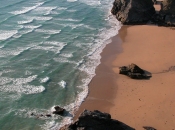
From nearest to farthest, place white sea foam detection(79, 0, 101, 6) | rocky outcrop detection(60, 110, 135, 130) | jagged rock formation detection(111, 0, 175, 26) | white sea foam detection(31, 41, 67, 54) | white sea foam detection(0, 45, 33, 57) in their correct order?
1. rocky outcrop detection(60, 110, 135, 130)
2. white sea foam detection(0, 45, 33, 57)
3. white sea foam detection(31, 41, 67, 54)
4. jagged rock formation detection(111, 0, 175, 26)
5. white sea foam detection(79, 0, 101, 6)

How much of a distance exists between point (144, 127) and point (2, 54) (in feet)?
72.7

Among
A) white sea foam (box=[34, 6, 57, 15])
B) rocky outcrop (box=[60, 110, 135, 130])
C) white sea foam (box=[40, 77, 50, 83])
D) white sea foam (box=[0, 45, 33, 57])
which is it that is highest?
white sea foam (box=[34, 6, 57, 15])

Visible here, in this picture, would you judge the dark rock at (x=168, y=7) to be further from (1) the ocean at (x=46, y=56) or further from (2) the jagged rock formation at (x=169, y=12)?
(1) the ocean at (x=46, y=56)

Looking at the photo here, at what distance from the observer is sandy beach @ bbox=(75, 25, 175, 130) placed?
87.0 ft

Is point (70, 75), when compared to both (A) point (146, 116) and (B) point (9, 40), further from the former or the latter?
(B) point (9, 40)

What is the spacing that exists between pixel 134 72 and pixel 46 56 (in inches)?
474

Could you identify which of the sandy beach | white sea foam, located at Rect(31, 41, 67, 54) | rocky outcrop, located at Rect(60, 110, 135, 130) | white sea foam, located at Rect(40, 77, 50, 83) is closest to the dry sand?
the sandy beach

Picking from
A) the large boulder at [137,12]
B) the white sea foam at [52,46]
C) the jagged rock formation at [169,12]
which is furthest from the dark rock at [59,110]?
the jagged rock formation at [169,12]

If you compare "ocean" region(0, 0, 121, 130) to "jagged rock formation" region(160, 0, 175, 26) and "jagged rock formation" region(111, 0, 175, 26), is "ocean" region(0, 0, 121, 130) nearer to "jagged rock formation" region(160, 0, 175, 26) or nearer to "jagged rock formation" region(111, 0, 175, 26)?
"jagged rock formation" region(111, 0, 175, 26)

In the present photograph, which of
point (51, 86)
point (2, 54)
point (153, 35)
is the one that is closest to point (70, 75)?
point (51, 86)

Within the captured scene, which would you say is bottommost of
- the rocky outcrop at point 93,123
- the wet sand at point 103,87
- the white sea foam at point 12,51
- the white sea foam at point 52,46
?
the wet sand at point 103,87

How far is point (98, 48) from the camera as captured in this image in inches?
1661

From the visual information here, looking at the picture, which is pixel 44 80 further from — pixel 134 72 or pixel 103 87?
pixel 134 72

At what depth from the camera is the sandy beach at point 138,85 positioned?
26.5m
